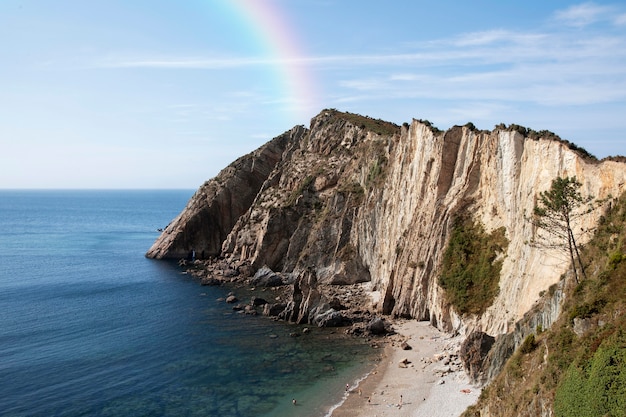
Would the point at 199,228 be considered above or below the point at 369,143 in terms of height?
below

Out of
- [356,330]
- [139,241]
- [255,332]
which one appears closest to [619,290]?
[356,330]

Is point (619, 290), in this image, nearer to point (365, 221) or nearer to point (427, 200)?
point (427, 200)

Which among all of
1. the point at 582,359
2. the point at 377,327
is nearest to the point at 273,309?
the point at 377,327

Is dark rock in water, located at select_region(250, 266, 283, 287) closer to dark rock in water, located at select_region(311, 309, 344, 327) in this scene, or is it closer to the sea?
the sea

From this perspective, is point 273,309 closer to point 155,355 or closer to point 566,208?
point 155,355

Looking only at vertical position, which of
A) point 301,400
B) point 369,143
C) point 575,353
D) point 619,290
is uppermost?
point 369,143

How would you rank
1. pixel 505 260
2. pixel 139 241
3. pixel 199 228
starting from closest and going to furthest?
pixel 505 260
pixel 199 228
pixel 139 241

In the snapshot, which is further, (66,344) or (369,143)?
(369,143)

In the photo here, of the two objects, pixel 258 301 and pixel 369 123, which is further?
pixel 369 123
